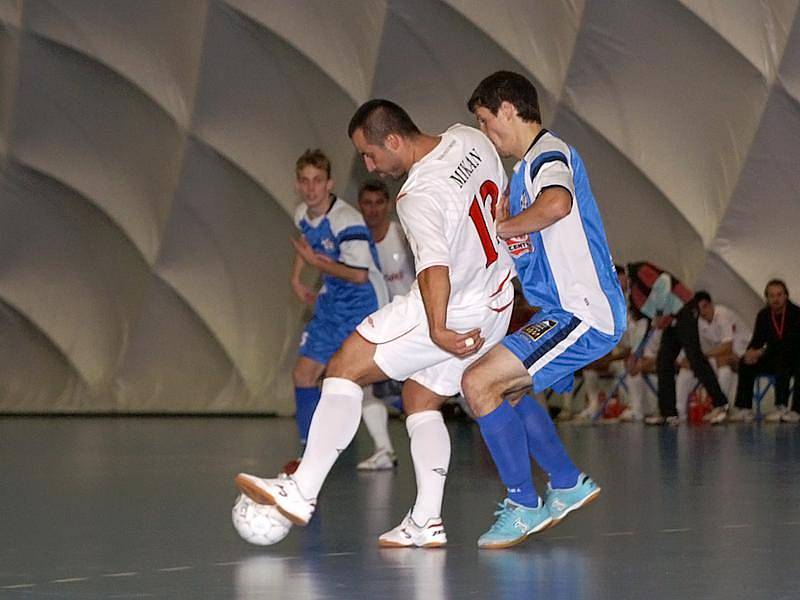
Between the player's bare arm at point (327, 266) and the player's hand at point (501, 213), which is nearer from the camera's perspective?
the player's hand at point (501, 213)

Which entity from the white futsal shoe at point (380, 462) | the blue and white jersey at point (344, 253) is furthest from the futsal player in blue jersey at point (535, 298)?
the white futsal shoe at point (380, 462)

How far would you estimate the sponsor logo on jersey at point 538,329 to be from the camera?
6777mm

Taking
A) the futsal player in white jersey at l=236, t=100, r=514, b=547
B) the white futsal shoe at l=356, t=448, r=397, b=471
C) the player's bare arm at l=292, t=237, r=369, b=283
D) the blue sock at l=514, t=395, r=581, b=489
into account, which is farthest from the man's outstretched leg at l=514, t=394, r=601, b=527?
the white futsal shoe at l=356, t=448, r=397, b=471

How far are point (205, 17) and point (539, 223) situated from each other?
15.6 metres

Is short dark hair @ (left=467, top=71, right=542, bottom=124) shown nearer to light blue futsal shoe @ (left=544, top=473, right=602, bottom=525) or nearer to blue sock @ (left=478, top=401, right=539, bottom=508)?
blue sock @ (left=478, top=401, right=539, bottom=508)

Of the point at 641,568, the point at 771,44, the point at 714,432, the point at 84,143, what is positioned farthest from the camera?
the point at 84,143

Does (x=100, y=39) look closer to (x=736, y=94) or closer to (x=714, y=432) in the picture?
(x=736, y=94)

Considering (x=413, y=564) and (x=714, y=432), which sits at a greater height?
(x=714, y=432)

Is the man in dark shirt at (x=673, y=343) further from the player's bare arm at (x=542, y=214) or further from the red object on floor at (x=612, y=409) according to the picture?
the player's bare arm at (x=542, y=214)

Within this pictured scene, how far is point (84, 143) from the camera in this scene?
23.5 m

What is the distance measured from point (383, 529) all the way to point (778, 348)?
12.6m

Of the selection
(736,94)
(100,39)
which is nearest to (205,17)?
(100,39)

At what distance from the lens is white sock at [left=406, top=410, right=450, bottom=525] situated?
22.4 feet

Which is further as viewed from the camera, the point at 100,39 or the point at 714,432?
the point at 100,39
